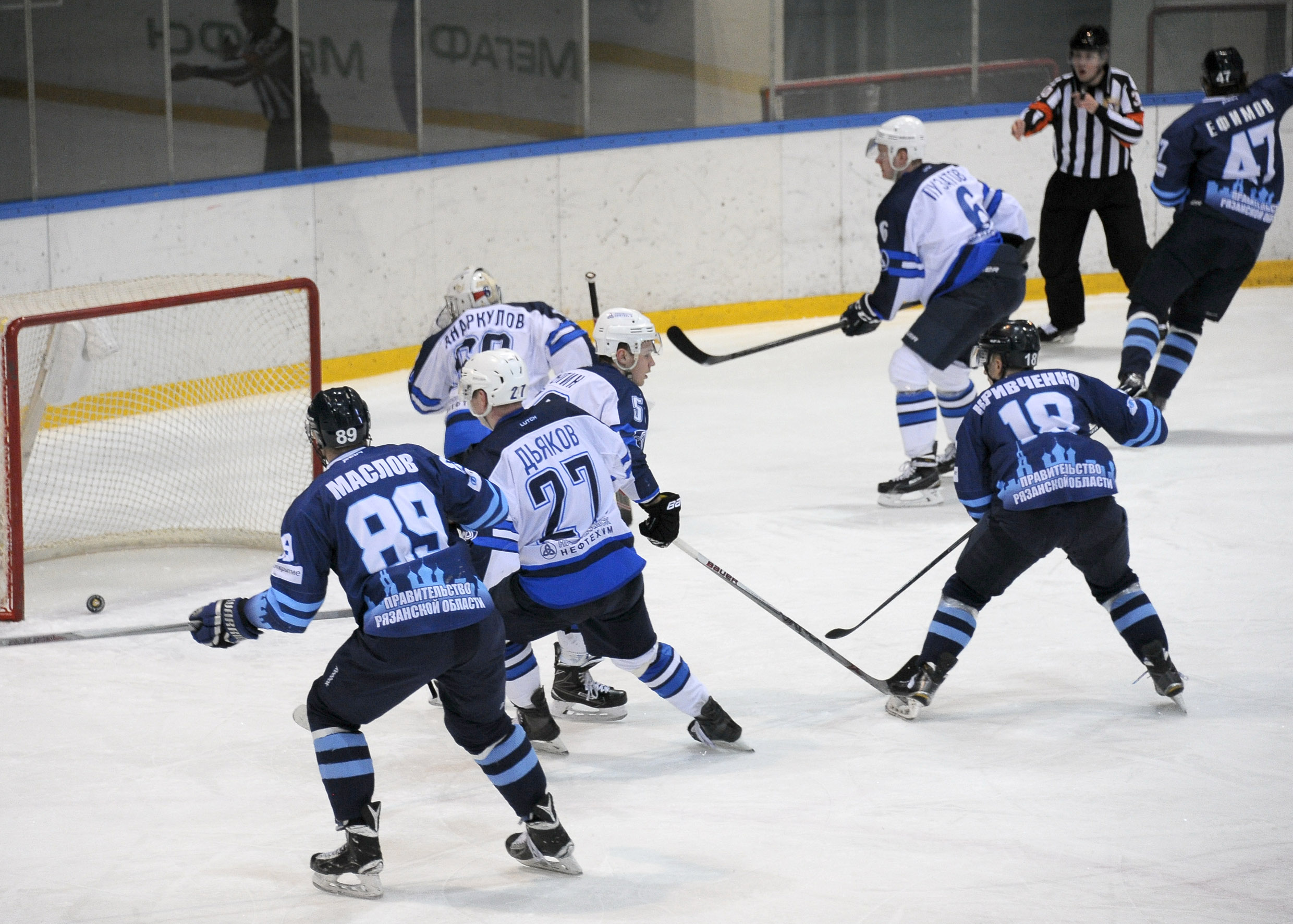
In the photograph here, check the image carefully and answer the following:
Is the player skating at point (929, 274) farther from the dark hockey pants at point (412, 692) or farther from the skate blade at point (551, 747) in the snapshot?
the dark hockey pants at point (412, 692)

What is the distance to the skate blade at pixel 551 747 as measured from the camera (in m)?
3.84

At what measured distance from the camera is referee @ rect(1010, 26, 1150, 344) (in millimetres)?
7672

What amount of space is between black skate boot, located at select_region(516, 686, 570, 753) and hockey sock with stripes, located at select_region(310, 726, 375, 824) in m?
0.78

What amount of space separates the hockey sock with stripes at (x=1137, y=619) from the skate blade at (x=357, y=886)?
1727 mm

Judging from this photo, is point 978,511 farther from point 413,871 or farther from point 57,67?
point 57,67

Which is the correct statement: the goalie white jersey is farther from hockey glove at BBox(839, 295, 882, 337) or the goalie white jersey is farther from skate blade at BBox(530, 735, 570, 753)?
skate blade at BBox(530, 735, 570, 753)

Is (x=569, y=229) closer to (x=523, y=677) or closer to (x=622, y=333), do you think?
(x=622, y=333)

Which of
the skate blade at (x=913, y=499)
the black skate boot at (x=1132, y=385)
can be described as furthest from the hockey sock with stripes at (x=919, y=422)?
the black skate boot at (x=1132, y=385)

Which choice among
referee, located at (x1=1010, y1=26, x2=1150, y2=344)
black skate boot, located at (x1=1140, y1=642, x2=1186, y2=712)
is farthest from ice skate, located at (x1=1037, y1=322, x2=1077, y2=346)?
black skate boot, located at (x1=1140, y1=642, x2=1186, y2=712)

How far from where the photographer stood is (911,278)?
A: 585cm

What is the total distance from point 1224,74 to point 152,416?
13.1 ft

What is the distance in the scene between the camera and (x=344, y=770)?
3064mm

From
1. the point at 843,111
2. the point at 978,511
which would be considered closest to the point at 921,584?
the point at 978,511

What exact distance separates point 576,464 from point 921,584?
5.78 feet
